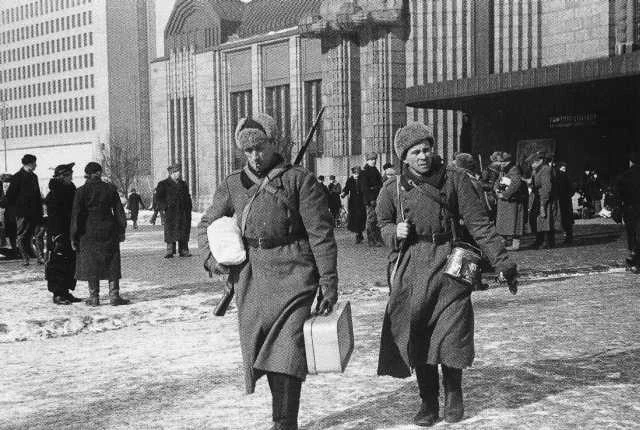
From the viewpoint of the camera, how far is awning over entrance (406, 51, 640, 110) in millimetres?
23859

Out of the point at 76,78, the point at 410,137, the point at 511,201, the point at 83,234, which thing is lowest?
the point at 83,234

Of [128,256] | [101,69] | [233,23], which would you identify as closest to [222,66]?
[233,23]

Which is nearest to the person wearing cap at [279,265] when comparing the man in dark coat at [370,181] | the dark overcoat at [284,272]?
the dark overcoat at [284,272]

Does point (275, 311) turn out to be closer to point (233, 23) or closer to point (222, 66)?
point (222, 66)

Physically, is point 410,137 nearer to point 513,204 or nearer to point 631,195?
point 631,195

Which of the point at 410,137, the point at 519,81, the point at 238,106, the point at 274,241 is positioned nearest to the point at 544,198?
the point at 519,81

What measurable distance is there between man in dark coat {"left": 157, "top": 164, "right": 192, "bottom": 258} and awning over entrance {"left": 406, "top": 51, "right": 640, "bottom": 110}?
11.8 m

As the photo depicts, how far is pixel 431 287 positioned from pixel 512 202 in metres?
11.8

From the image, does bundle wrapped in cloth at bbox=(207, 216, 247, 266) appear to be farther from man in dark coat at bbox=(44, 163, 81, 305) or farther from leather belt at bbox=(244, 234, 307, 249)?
man in dark coat at bbox=(44, 163, 81, 305)

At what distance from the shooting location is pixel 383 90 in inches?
1729

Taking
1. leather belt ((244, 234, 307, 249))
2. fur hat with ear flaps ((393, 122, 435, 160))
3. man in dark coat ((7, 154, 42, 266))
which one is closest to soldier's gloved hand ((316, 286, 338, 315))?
leather belt ((244, 234, 307, 249))

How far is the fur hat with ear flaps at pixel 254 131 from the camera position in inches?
188

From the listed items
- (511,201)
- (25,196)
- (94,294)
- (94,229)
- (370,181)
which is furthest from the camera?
(370,181)

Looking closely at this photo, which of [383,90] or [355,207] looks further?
[383,90]
